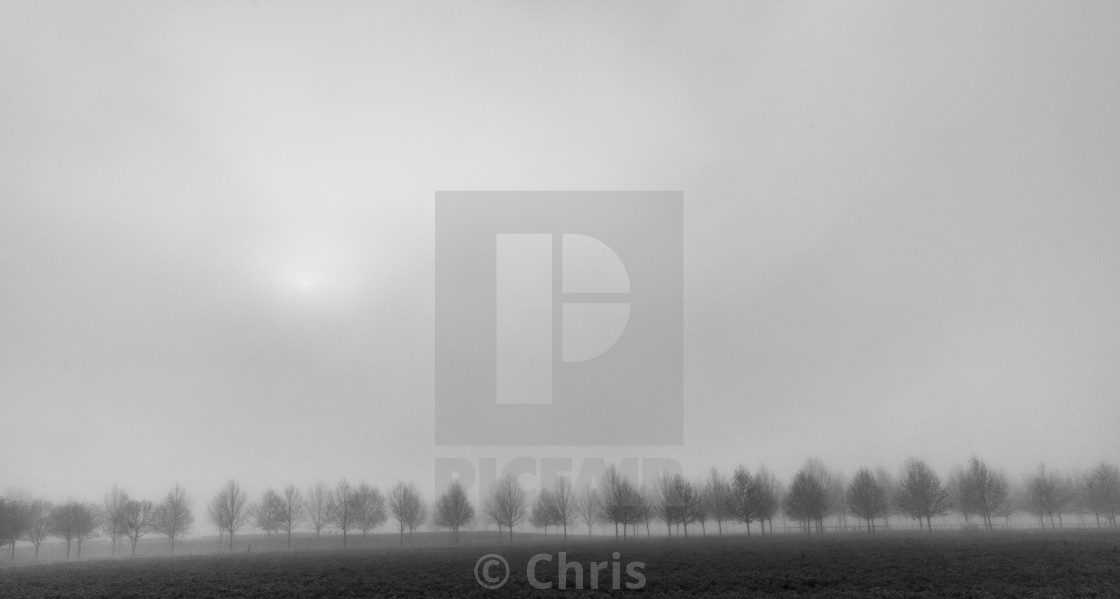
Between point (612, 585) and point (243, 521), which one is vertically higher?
point (612, 585)

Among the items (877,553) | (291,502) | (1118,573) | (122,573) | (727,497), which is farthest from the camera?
(291,502)

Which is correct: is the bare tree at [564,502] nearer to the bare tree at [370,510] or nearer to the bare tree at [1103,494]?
the bare tree at [370,510]

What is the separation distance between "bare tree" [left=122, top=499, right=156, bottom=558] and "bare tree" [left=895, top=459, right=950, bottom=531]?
346ft

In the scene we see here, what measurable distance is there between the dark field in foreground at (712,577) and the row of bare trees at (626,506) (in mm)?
40946

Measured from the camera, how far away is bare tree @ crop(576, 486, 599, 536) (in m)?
102

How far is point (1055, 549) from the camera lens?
1649 inches

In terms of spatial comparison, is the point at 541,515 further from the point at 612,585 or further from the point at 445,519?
the point at 612,585

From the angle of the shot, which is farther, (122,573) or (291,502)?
(291,502)

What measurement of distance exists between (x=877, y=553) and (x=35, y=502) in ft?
368

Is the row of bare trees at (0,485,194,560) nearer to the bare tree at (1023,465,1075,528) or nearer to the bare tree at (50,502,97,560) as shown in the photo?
the bare tree at (50,502,97,560)

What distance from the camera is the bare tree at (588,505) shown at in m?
102

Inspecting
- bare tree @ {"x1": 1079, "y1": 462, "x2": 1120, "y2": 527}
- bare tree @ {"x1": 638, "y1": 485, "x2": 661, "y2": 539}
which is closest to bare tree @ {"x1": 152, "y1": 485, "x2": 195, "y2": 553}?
bare tree @ {"x1": 638, "y1": 485, "x2": 661, "y2": 539}

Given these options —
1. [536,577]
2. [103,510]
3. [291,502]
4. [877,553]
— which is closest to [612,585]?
[536,577]

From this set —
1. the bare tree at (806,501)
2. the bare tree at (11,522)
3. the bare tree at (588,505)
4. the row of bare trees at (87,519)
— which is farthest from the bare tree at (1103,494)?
the bare tree at (11,522)
